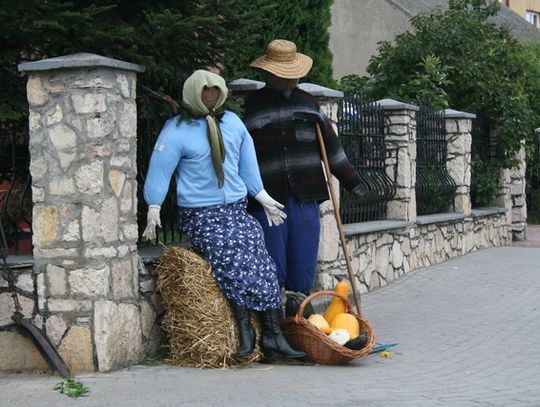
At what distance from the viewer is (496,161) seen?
1548cm

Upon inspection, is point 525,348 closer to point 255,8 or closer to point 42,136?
point 255,8

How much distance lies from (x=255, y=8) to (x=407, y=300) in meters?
3.77

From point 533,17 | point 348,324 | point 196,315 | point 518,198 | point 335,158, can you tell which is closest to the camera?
point 196,315

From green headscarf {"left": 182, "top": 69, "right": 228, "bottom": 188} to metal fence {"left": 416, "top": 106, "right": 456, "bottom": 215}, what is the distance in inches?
247

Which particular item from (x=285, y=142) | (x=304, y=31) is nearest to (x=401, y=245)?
(x=304, y=31)

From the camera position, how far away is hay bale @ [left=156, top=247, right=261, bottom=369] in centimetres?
668

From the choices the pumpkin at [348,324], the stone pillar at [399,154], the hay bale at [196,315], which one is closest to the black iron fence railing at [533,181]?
the stone pillar at [399,154]

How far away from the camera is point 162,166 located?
6.71 metres

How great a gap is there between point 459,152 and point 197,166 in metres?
7.61

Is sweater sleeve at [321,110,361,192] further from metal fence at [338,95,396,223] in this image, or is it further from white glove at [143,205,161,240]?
metal fence at [338,95,396,223]

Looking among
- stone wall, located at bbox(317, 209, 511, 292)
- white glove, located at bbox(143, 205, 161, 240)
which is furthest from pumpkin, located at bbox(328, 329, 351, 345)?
stone wall, located at bbox(317, 209, 511, 292)

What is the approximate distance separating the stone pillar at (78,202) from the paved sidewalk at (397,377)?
1.00ft

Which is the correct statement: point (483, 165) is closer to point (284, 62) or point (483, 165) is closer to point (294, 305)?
point (284, 62)

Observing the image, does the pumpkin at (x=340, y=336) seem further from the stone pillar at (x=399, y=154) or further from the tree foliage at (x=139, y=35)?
the stone pillar at (x=399, y=154)
